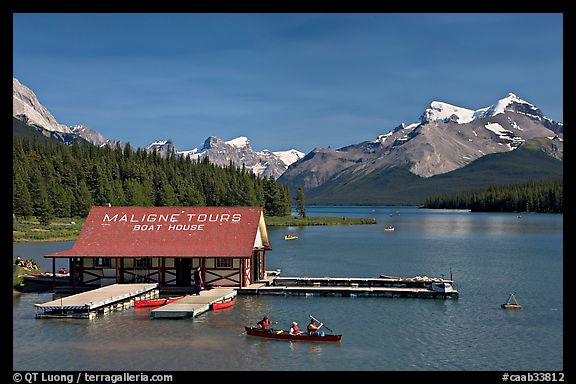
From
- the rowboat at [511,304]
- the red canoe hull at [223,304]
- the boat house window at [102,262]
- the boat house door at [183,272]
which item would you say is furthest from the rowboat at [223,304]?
the rowboat at [511,304]

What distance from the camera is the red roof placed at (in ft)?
198

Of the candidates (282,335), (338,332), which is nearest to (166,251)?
(282,335)

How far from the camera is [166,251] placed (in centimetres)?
6006

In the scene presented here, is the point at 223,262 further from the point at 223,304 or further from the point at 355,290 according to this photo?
the point at 355,290

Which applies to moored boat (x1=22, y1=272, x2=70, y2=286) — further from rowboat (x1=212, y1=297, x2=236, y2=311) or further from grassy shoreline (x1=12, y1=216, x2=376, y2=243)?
grassy shoreline (x1=12, y1=216, x2=376, y2=243)

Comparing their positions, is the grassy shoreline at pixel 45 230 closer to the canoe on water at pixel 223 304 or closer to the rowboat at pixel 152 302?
the rowboat at pixel 152 302

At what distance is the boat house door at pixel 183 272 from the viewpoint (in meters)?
61.5

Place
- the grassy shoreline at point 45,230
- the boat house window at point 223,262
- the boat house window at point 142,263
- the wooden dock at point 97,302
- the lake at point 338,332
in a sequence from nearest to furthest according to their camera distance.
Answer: the lake at point 338,332 < the wooden dock at point 97,302 < the boat house window at point 223,262 < the boat house window at point 142,263 < the grassy shoreline at point 45,230

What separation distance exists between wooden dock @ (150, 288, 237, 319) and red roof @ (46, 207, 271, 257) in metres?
4.66

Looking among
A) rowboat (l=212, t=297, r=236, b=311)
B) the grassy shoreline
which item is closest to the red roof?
rowboat (l=212, t=297, r=236, b=311)
